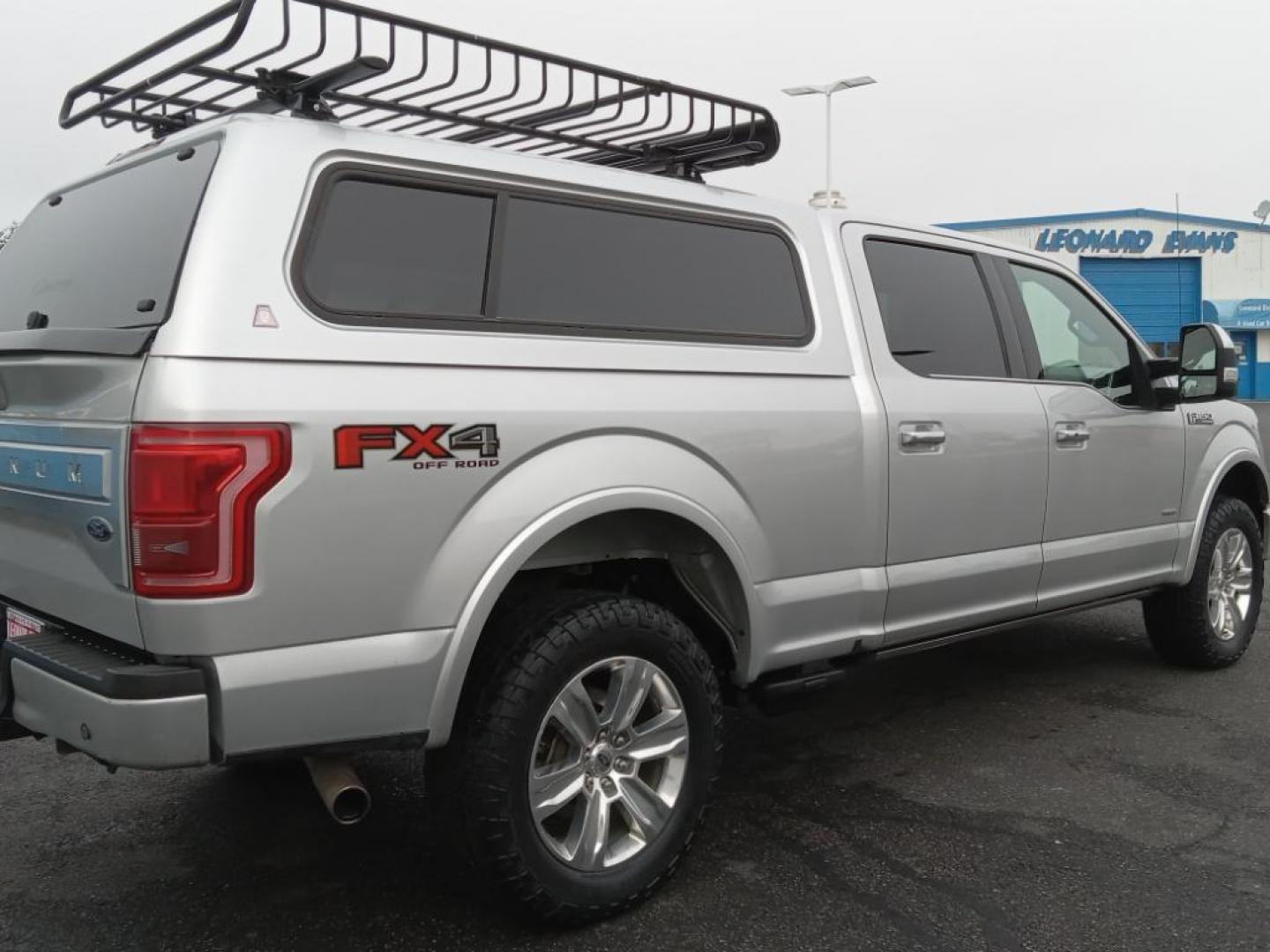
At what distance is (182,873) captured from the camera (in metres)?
3.22

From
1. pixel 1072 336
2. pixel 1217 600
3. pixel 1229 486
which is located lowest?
pixel 1217 600

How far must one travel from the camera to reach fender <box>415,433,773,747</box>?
8.38 feet

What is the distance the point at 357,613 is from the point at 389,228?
0.92m

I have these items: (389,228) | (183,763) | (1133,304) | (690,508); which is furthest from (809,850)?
(1133,304)

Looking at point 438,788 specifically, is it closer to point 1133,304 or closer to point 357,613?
point 357,613

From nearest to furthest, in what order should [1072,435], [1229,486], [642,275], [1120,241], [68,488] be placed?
[68,488], [642,275], [1072,435], [1229,486], [1120,241]

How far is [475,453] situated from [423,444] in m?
0.14

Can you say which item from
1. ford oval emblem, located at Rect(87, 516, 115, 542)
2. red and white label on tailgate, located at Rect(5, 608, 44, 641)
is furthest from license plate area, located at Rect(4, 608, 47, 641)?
ford oval emblem, located at Rect(87, 516, 115, 542)

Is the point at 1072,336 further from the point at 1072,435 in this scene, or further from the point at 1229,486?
the point at 1229,486

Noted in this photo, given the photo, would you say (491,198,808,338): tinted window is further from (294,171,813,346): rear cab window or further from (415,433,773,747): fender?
(415,433,773,747): fender

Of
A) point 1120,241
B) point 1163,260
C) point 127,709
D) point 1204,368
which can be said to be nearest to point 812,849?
point 127,709

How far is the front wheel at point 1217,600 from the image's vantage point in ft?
16.9

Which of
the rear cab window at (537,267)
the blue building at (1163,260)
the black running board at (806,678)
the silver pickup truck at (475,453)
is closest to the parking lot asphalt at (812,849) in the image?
the black running board at (806,678)

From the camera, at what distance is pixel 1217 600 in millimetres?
5340
